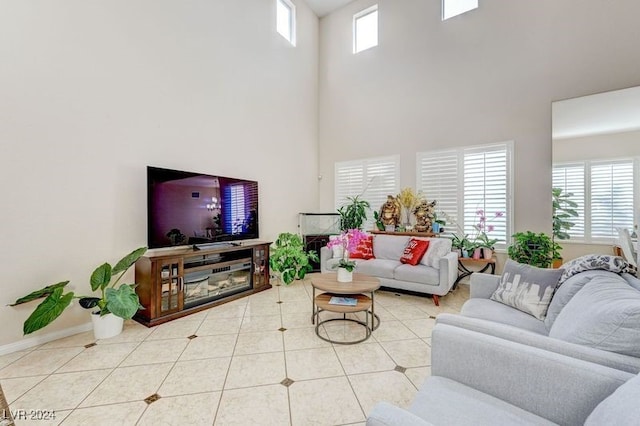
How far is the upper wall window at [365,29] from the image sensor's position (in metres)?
5.43

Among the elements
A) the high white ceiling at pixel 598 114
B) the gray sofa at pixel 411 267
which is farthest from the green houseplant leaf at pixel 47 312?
the high white ceiling at pixel 598 114

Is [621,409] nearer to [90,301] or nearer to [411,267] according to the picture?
[411,267]

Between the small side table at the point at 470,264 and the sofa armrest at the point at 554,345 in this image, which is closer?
the sofa armrest at the point at 554,345

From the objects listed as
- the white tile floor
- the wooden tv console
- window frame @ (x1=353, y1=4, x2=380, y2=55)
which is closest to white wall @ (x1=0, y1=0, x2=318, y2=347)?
the wooden tv console

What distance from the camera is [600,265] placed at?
1729 millimetres

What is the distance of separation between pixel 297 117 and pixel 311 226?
7.44 feet

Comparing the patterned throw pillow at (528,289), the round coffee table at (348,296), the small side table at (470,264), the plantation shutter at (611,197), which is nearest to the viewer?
the patterned throw pillow at (528,289)

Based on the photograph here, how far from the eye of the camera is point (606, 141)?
3.36 metres

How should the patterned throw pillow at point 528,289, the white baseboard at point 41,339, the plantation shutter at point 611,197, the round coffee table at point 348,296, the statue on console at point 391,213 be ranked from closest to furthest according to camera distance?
the patterned throw pillow at point 528,289 → the white baseboard at point 41,339 → the round coffee table at point 348,296 → the plantation shutter at point 611,197 → the statue on console at point 391,213

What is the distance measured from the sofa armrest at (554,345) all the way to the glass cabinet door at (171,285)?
2.70 m

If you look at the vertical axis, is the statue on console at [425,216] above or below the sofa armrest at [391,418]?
above

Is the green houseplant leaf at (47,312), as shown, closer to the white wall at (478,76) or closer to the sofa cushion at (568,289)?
the sofa cushion at (568,289)

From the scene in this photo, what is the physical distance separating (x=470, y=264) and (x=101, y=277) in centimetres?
482

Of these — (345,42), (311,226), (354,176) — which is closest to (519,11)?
(345,42)
